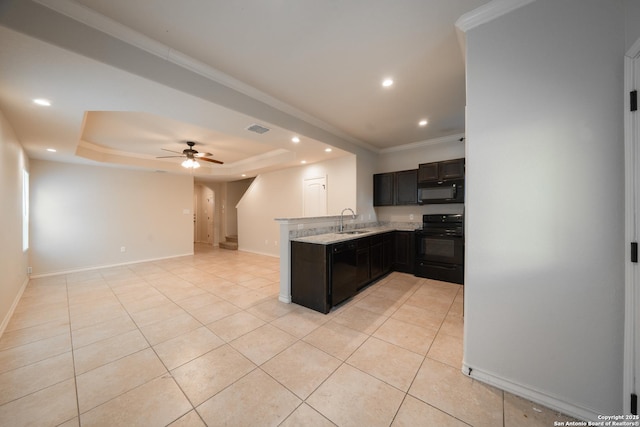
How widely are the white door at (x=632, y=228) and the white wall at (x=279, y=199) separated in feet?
12.3

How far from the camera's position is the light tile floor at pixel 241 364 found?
1.45 meters

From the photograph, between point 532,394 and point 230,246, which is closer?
point 532,394

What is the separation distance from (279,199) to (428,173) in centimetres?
404

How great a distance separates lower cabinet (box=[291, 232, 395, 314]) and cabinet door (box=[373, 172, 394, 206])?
1.86 meters

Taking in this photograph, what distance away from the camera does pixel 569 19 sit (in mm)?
1433

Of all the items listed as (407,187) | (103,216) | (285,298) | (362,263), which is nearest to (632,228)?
(362,263)

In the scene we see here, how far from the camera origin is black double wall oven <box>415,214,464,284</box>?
158 inches

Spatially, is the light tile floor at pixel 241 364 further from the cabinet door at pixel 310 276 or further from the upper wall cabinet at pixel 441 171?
the upper wall cabinet at pixel 441 171

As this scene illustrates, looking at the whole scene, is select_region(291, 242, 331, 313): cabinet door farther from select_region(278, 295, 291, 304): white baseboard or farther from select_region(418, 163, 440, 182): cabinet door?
select_region(418, 163, 440, 182): cabinet door

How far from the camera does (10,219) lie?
295 cm

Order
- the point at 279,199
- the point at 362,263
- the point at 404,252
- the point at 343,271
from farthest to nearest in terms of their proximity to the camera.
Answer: the point at 279,199 < the point at 404,252 < the point at 362,263 < the point at 343,271

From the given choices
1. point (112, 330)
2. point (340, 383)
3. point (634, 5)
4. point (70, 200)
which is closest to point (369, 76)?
point (634, 5)

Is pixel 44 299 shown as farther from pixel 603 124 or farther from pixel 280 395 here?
pixel 603 124

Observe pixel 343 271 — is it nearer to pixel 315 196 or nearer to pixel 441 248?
pixel 441 248
